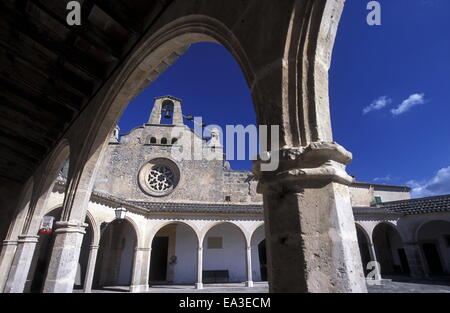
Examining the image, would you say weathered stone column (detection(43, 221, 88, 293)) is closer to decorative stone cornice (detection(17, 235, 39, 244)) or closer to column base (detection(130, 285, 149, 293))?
decorative stone cornice (detection(17, 235, 39, 244))

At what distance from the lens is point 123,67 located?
10.4ft

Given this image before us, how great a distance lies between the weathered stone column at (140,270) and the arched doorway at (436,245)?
1378 cm

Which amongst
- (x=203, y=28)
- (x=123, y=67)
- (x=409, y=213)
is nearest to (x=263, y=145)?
(x=203, y=28)

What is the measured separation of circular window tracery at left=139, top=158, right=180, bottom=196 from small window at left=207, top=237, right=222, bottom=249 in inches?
147

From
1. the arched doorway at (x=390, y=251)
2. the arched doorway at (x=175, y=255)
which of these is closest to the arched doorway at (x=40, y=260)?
the arched doorway at (x=175, y=255)

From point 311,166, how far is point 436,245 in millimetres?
17247

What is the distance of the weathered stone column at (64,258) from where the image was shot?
3.08 meters

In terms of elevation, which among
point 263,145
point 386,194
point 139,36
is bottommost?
point 263,145

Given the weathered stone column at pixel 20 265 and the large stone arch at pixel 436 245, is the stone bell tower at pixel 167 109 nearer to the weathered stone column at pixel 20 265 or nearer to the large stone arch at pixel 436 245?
the weathered stone column at pixel 20 265

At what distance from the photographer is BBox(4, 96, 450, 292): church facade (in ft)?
34.3

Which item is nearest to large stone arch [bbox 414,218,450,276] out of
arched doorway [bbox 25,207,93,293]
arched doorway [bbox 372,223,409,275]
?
arched doorway [bbox 372,223,409,275]
